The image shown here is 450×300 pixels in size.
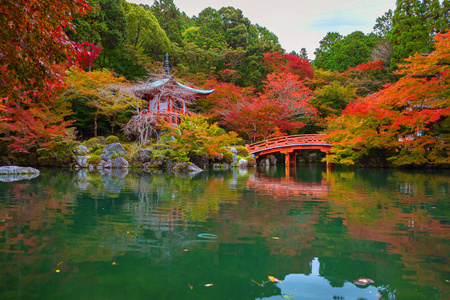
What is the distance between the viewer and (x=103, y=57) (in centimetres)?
2545

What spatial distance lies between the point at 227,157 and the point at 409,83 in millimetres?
10593

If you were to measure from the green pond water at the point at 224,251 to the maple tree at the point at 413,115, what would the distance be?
32.0ft

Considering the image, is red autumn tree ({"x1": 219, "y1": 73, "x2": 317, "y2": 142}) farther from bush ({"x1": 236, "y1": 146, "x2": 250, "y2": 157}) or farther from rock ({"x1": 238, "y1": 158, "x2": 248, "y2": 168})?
rock ({"x1": 238, "y1": 158, "x2": 248, "y2": 168})

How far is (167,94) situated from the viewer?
20.5 metres

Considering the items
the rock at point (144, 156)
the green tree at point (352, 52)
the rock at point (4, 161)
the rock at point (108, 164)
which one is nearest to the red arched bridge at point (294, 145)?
the rock at point (144, 156)

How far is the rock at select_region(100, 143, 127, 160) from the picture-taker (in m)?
17.2

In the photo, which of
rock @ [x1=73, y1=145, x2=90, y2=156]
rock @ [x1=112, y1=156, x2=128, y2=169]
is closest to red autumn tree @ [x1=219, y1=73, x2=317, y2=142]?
rock @ [x1=112, y1=156, x2=128, y2=169]

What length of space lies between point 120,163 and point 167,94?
6076 millimetres

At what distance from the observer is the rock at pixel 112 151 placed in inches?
678

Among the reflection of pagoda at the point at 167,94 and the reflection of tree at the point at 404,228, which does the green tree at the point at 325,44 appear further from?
the reflection of tree at the point at 404,228

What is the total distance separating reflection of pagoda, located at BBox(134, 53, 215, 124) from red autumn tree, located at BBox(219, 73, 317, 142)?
2.73 m

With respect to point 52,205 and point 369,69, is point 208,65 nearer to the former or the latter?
point 369,69

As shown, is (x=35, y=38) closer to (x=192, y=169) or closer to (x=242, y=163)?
(x=192, y=169)

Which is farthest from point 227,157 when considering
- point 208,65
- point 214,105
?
point 208,65
